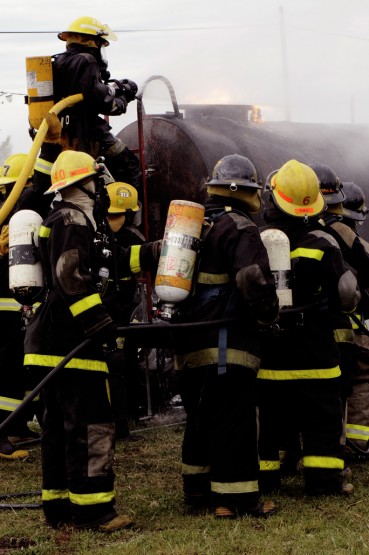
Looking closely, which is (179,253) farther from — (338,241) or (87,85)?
(87,85)

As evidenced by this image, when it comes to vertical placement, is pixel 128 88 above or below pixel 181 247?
above

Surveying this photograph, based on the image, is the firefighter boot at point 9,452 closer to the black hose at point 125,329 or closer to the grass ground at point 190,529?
the grass ground at point 190,529

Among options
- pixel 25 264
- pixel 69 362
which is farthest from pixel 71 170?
pixel 69 362

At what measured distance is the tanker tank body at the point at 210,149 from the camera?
8289mm

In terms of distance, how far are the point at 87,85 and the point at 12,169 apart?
1001mm

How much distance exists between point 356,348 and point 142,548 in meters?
2.72

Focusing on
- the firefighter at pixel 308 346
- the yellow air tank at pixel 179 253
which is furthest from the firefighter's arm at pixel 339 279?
the yellow air tank at pixel 179 253

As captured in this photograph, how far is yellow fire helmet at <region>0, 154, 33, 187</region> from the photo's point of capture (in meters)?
7.29

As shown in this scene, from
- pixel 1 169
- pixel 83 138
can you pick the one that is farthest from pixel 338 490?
pixel 1 169

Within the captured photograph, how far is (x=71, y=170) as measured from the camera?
5145 mm

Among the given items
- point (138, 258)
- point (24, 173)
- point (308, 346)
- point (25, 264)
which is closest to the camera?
point (25, 264)

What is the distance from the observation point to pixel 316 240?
5508 millimetres

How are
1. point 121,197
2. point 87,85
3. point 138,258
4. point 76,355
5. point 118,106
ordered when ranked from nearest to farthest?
point 76,355, point 138,258, point 87,85, point 118,106, point 121,197

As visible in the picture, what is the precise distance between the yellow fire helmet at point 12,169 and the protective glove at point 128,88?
0.91 m
